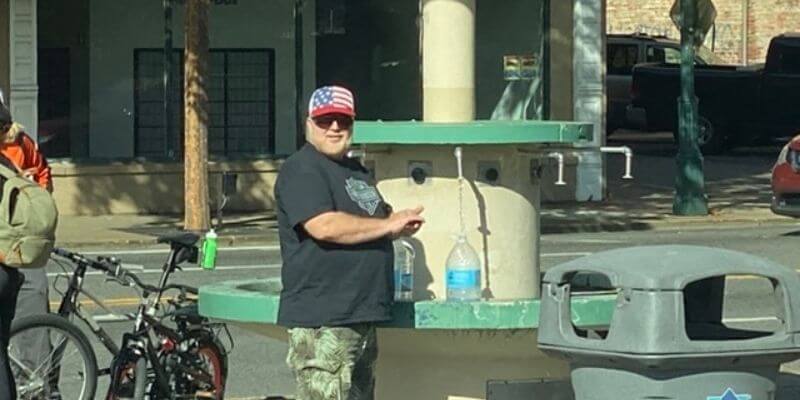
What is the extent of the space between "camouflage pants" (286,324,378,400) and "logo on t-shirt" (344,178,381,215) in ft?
1.44

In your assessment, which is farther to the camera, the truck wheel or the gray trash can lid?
the truck wheel

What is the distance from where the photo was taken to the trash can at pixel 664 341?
5.66m

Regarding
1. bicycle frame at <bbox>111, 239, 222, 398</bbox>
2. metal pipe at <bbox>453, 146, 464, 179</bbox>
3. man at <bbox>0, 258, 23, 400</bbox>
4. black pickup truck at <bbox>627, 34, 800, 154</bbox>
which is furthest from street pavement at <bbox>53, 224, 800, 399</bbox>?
black pickup truck at <bbox>627, 34, 800, 154</bbox>

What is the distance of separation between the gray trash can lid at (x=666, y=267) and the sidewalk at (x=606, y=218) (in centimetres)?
1324

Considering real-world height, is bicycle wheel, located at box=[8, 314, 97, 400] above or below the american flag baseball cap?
below

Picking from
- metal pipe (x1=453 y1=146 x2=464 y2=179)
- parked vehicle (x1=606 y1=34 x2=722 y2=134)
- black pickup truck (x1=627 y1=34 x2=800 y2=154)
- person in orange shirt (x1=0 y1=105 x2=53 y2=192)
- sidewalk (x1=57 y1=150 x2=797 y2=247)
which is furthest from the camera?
parked vehicle (x1=606 y1=34 x2=722 y2=134)

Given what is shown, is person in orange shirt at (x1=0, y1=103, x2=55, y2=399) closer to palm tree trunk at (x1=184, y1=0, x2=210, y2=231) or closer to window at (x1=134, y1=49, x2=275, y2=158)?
palm tree trunk at (x1=184, y1=0, x2=210, y2=231)

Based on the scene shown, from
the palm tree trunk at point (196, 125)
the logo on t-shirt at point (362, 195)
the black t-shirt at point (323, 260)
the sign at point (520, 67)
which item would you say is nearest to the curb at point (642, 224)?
the sign at point (520, 67)

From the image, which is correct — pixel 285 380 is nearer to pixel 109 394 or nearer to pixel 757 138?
pixel 109 394

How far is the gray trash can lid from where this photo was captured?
5750 millimetres

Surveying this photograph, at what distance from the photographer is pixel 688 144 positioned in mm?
21641

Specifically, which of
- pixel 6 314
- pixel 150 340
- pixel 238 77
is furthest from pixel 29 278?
pixel 238 77

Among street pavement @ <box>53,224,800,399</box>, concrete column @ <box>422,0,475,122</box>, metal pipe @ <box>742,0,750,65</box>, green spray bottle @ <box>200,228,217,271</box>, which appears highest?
metal pipe @ <box>742,0,750,65</box>

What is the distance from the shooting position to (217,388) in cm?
897
